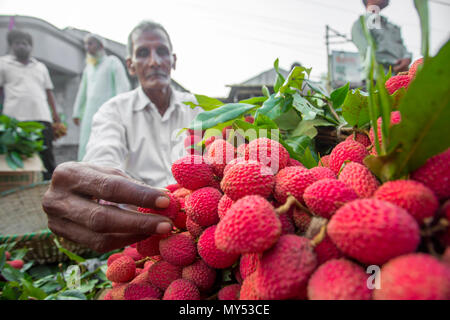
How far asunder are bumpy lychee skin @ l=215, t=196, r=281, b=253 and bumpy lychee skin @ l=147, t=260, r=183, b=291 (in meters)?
0.27

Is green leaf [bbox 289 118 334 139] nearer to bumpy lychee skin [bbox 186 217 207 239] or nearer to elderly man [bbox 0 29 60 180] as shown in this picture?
bumpy lychee skin [bbox 186 217 207 239]

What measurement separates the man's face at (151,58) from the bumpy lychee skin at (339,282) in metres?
2.24

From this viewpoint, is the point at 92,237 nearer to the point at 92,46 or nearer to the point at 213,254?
the point at 213,254

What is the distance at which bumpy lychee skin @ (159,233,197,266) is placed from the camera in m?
0.63

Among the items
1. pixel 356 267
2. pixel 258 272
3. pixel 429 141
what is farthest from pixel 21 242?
pixel 429 141

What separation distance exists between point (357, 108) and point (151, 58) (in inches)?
79.8

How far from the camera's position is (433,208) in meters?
0.38

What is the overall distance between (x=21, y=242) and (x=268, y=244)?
1.84 meters

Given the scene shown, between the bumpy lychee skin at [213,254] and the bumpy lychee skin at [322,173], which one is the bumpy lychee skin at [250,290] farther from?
the bumpy lychee skin at [322,173]

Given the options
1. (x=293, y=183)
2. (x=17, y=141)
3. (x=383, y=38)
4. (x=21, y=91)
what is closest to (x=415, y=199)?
(x=293, y=183)

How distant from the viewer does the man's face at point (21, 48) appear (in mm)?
3922

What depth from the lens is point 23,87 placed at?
4.02 meters

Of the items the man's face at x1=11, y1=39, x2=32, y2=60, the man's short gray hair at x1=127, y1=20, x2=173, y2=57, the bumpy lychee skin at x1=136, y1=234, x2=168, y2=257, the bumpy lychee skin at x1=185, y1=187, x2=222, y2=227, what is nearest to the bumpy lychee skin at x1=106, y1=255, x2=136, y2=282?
the bumpy lychee skin at x1=136, y1=234, x2=168, y2=257
